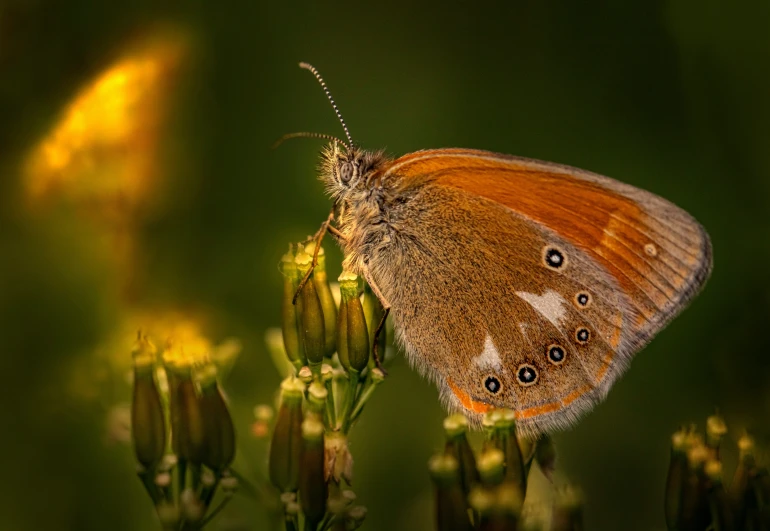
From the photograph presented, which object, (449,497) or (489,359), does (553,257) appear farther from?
(449,497)

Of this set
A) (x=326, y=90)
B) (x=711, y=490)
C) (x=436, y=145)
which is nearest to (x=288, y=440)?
(x=711, y=490)

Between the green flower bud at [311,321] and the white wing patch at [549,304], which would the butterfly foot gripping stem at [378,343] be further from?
the white wing patch at [549,304]

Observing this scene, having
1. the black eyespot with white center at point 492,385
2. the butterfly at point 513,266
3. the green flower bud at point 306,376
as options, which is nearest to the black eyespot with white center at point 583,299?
the butterfly at point 513,266

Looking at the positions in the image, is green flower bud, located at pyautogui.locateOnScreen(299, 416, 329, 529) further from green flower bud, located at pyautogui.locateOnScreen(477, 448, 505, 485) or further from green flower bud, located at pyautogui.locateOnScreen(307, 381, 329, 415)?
green flower bud, located at pyautogui.locateOnScreen(477, 448, 505, 485)

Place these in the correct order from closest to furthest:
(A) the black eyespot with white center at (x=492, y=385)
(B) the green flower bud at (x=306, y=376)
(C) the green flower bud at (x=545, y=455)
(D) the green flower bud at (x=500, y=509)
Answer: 1. (D) the green flower bud at (x=500, y=509)
2. (B) the green flower bud at (x=306, y=376)
3. (C) the green flower bud at (x=545, y=455)
4. (A) the black eyespot with white center at (x=492, y=385)

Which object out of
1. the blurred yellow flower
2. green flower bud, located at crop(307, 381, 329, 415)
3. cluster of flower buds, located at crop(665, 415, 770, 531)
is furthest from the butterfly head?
cluster of flower buds, located at crop(665, 415, 770, 531)

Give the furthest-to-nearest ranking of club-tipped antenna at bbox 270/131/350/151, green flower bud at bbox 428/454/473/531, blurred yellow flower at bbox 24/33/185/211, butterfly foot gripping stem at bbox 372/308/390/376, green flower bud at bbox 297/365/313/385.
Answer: club-tipped antenna at bbox 270/131/350/151 → butterfly foot gripping stem at bbox 372/308/390/376 → green flower bud at bbox 297/365/313/385 → blurred yellow flower at bbox 24/33/185/211 → green flower bud at bbox 428/454/473/531
